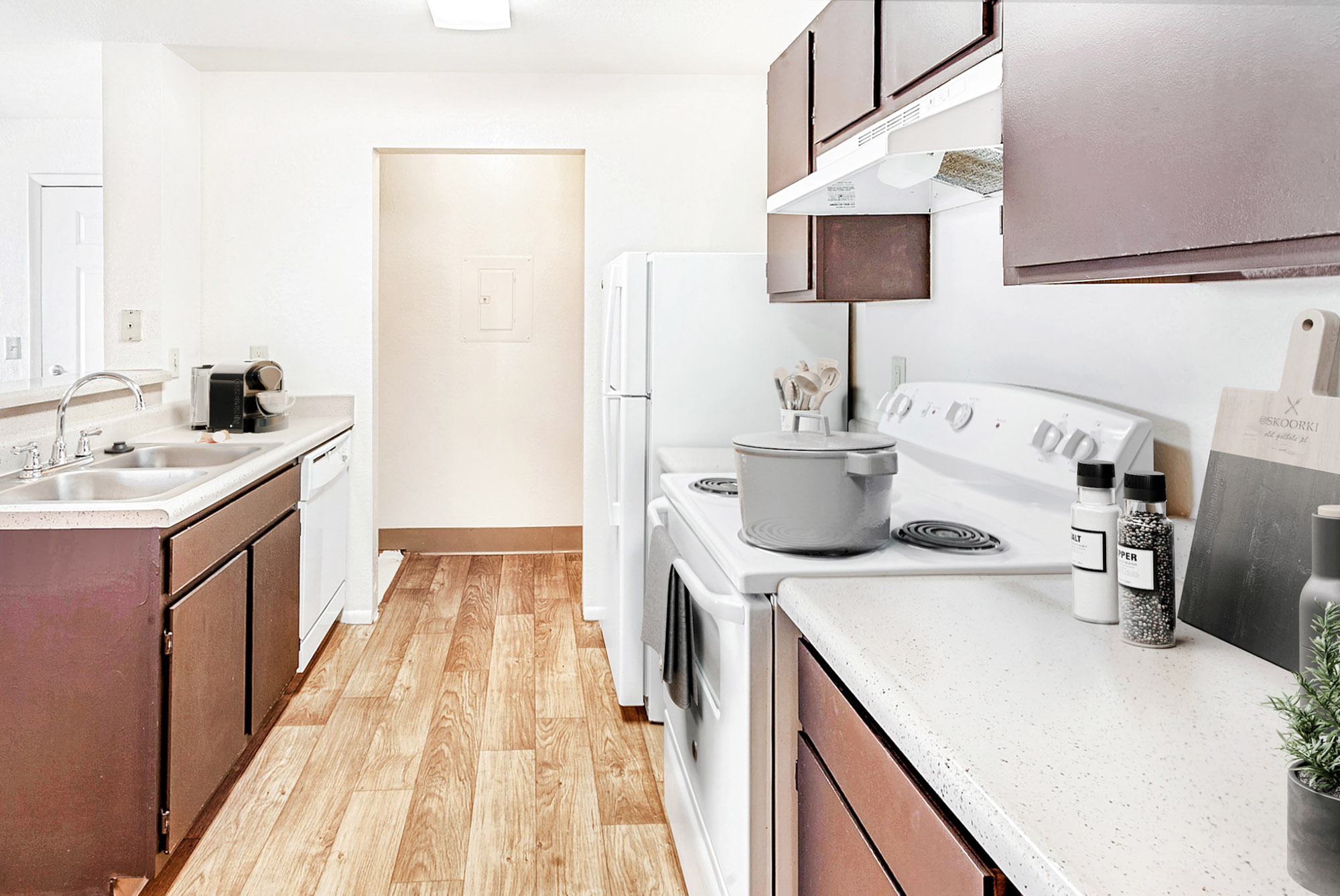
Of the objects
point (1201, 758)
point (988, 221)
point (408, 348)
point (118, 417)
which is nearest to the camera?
point (1201, 758)

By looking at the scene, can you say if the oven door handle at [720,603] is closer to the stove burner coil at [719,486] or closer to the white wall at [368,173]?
the stove burner coil at [719,486]

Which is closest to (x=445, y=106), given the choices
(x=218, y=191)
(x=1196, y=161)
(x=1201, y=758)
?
(x=218, y=191)

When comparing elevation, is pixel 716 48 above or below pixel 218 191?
above

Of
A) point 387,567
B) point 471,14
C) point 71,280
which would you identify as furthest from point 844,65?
point 387,567

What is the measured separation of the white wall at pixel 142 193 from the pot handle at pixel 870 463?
303 centimetres

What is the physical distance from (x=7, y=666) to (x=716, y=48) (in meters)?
2.91

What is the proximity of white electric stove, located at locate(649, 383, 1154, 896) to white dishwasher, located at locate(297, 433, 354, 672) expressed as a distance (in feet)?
5.08

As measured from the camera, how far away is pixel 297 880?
6.72ft

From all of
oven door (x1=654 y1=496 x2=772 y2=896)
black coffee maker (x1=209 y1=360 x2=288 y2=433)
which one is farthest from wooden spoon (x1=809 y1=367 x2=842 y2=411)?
black coffee maker (x1=209 y1=360 x2=288 y2=433)

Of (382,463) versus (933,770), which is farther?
(382,463)

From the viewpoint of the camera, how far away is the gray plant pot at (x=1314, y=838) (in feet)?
1.86

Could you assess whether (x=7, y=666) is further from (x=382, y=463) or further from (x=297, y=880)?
(x=382, y=463)

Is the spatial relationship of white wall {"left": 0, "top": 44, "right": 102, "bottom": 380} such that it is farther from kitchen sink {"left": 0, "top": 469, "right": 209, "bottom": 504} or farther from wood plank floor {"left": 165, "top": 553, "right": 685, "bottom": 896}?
wood plank floor {"left": 165, "top": 553, "right": 685, "bottom": 896}

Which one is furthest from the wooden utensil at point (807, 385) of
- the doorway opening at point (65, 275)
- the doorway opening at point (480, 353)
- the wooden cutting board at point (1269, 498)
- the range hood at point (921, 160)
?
the doorway opening at point (480, 353)
